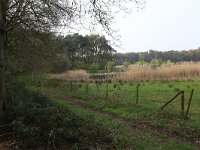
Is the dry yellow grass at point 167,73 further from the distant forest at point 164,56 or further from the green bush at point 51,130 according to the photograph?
the distant forest at point 164,56

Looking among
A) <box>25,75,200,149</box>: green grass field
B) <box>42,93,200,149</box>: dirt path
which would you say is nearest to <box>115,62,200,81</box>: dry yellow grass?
<box>25,75,200,149</box>: green grass field

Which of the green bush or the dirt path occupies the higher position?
the green bush

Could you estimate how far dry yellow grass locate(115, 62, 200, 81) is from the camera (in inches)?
1232

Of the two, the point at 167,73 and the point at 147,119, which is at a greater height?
the point at 167,73

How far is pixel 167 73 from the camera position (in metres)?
32.2

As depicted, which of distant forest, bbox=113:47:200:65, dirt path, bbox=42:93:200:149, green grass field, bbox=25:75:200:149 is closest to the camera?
green grass field, bbox=25:75:200:149

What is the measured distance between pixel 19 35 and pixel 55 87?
587 inches

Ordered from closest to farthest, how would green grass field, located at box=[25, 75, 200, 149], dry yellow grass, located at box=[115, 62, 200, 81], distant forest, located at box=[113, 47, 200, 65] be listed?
green grass field, located at box=[25, 75, 200, 149] → dry yellow grass, located at box=[115, 62, 200, 81] → distant forest, located at box=[113, 47, 200, 65]

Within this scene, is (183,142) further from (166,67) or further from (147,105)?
(166,67)

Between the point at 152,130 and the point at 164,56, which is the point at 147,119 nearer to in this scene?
the point at 152,130

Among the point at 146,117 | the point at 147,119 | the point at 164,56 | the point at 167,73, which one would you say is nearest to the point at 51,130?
the point at 147,119

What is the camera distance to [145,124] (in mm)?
13766

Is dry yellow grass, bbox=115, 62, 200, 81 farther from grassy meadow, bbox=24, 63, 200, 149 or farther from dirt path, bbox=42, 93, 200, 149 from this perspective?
dirt path, bbox=42, 93, 200, 149

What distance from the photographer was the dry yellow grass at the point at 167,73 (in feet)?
103
